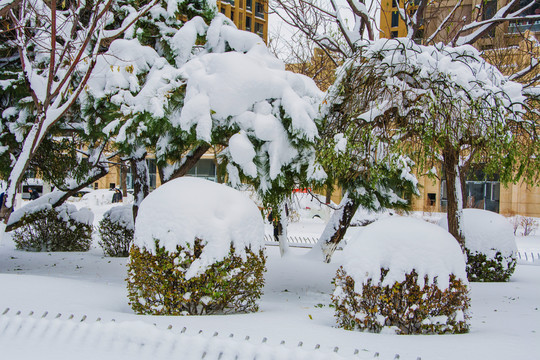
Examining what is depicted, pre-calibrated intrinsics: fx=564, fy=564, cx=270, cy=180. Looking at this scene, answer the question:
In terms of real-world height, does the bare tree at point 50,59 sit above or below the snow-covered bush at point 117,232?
above

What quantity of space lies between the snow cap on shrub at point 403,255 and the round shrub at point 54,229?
10.9m

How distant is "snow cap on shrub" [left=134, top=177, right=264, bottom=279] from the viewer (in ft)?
21.1

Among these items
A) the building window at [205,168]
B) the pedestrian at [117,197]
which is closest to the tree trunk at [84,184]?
the pedestrian at [117,197]

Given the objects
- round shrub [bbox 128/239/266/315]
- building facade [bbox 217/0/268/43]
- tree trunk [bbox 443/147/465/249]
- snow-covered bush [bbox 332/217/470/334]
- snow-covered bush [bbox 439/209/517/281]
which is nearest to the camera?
snow-covered bush [bbox 332/217/470/334]

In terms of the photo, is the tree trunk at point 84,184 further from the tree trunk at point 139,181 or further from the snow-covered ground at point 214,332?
the snow-covered ground at point 214,332

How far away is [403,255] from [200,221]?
231 cm

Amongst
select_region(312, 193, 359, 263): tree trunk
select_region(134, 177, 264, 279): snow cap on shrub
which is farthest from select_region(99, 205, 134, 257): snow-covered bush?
select_region(134, 177, 264, 279): snow cap on shrub

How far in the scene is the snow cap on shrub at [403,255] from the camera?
6.02 m

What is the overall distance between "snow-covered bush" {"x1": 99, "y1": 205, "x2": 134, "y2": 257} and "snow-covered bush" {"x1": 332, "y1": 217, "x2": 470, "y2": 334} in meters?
9.31

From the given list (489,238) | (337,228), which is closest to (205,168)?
(337,228)

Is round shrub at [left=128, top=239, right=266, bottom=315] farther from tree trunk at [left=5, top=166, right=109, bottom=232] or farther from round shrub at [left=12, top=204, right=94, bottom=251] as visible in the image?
round shrub at [left=12, top=204, right=94, bottom=251]

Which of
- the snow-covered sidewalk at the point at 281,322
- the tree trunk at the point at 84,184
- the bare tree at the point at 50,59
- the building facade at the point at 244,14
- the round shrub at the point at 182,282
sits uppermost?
the building facade at the point at 244,14

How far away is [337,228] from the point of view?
13195mm

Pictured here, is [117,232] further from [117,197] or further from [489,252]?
[117,197]
